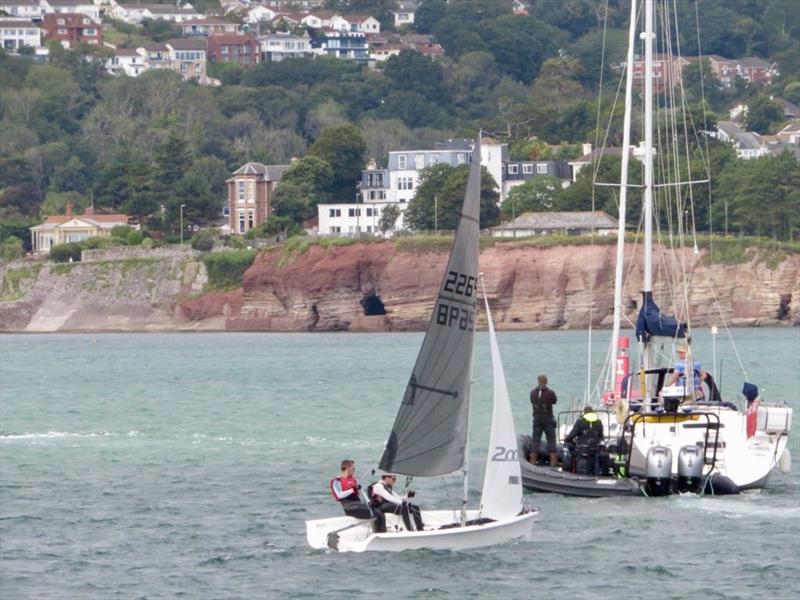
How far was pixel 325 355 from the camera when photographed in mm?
93688

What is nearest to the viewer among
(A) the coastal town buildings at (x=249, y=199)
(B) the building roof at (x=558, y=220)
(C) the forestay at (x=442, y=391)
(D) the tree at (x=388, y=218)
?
(C) the forestay at (x=442, y=391)

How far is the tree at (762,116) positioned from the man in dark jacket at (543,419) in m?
156

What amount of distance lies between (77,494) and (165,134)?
14636cm

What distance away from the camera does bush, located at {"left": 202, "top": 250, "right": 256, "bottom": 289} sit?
125375mm

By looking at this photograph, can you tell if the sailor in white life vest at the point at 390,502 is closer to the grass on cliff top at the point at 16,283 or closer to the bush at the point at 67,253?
the grass on cliff top at the point at 16,283

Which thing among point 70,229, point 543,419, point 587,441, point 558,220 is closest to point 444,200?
point 558,220

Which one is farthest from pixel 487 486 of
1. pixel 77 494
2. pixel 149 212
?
pixel 149 212

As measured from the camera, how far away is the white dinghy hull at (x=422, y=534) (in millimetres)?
30078

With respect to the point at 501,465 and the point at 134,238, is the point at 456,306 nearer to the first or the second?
the point at 501,465

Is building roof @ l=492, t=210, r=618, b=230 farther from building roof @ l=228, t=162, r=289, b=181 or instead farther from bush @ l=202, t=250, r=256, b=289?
building roof @ l=228, t=162, r=289, b=181

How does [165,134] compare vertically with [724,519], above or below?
above

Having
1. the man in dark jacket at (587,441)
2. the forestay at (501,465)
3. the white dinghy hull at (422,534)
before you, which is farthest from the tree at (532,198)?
the forestay at (501,465)

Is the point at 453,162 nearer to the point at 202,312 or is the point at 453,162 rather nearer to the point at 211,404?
the point at 202,312

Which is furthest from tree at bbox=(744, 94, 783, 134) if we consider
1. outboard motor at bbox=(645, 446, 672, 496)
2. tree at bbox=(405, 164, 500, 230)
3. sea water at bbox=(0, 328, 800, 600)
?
outboard motor at bbox=(645, 446, 672, 496)
